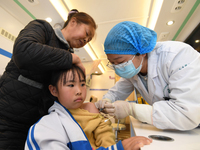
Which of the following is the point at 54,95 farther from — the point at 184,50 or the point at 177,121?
the point at 184,50

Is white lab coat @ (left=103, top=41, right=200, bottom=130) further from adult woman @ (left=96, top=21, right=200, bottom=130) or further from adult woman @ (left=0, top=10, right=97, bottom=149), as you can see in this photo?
adult woman @ (left=0, top=10, right=97, bottom=149)

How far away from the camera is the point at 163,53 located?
101cm

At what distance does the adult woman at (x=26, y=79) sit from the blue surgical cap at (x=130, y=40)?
427 mm

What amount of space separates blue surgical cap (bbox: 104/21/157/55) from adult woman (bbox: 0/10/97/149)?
1.40ft

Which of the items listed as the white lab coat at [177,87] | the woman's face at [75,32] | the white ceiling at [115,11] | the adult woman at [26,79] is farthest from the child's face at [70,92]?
the white ceiling at [115,11]

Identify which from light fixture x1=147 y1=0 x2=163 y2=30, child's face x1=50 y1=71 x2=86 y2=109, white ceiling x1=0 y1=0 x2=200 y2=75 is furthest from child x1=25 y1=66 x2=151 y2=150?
light fixture x1=147 y1=0 x2=163 y2=30

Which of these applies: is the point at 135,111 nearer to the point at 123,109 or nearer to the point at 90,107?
the point at 123,109

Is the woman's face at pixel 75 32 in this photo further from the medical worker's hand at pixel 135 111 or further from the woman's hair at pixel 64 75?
the medical worker's hand at pixel 135 111

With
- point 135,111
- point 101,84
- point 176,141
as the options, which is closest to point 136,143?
point 176,141

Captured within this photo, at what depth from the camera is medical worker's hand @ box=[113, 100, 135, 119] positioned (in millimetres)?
936

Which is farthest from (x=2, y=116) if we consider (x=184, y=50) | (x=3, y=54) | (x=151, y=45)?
(x=3, y=54)

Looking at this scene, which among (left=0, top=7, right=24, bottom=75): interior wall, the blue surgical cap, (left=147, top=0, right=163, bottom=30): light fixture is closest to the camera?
the blue surgical cap

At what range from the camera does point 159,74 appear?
40.6 inches

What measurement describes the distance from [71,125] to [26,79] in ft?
1.46
